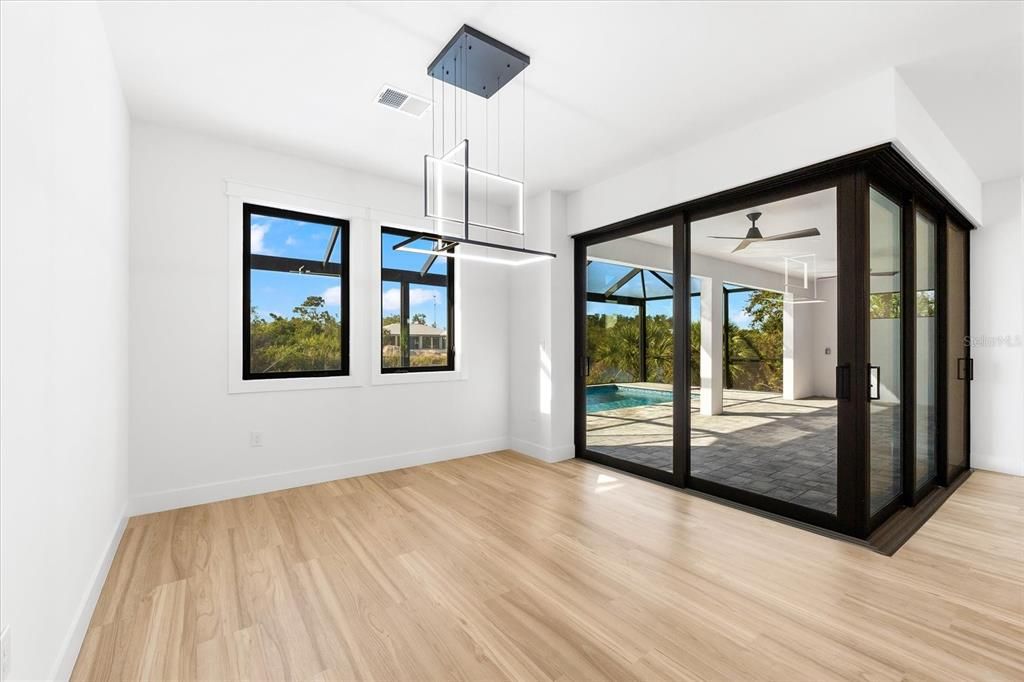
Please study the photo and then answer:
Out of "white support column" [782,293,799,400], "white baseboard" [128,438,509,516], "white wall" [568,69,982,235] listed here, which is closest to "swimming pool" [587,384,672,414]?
"white support column" [782,293,799,400]

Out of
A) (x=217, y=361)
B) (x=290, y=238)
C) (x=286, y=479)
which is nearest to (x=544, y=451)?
(x=286, y=479)

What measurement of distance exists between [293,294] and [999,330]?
650cm

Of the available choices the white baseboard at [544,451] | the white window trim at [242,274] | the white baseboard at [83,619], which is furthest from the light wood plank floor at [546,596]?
the white baseboard at [544,451]

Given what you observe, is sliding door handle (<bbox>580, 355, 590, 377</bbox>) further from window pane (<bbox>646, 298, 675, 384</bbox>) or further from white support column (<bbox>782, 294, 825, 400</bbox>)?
white support column (<bbox>782, 294, 825, 400</bbox>)

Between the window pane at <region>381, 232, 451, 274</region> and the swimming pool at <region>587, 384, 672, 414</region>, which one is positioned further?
the window pane at <region>381, 232, 451, 274</region>

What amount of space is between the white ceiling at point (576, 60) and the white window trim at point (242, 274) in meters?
0.47

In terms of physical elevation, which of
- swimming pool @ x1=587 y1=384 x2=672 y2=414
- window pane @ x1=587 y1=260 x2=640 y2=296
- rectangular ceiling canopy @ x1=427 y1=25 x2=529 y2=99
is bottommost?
swimming pool @ x1=587 y1=384 x2=672 y2=414

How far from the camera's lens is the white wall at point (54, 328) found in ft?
4.18

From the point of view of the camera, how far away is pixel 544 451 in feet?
15.5

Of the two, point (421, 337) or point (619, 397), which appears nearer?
point (619, 397)

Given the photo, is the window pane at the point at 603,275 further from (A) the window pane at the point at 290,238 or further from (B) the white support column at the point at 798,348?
(A) the window pane at the point at 290,238

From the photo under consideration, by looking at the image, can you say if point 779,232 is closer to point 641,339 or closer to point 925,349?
point 641,339

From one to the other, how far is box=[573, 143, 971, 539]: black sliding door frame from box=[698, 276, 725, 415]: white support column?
0.39 feet

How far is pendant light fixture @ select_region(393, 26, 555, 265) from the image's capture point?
8.23 feet
